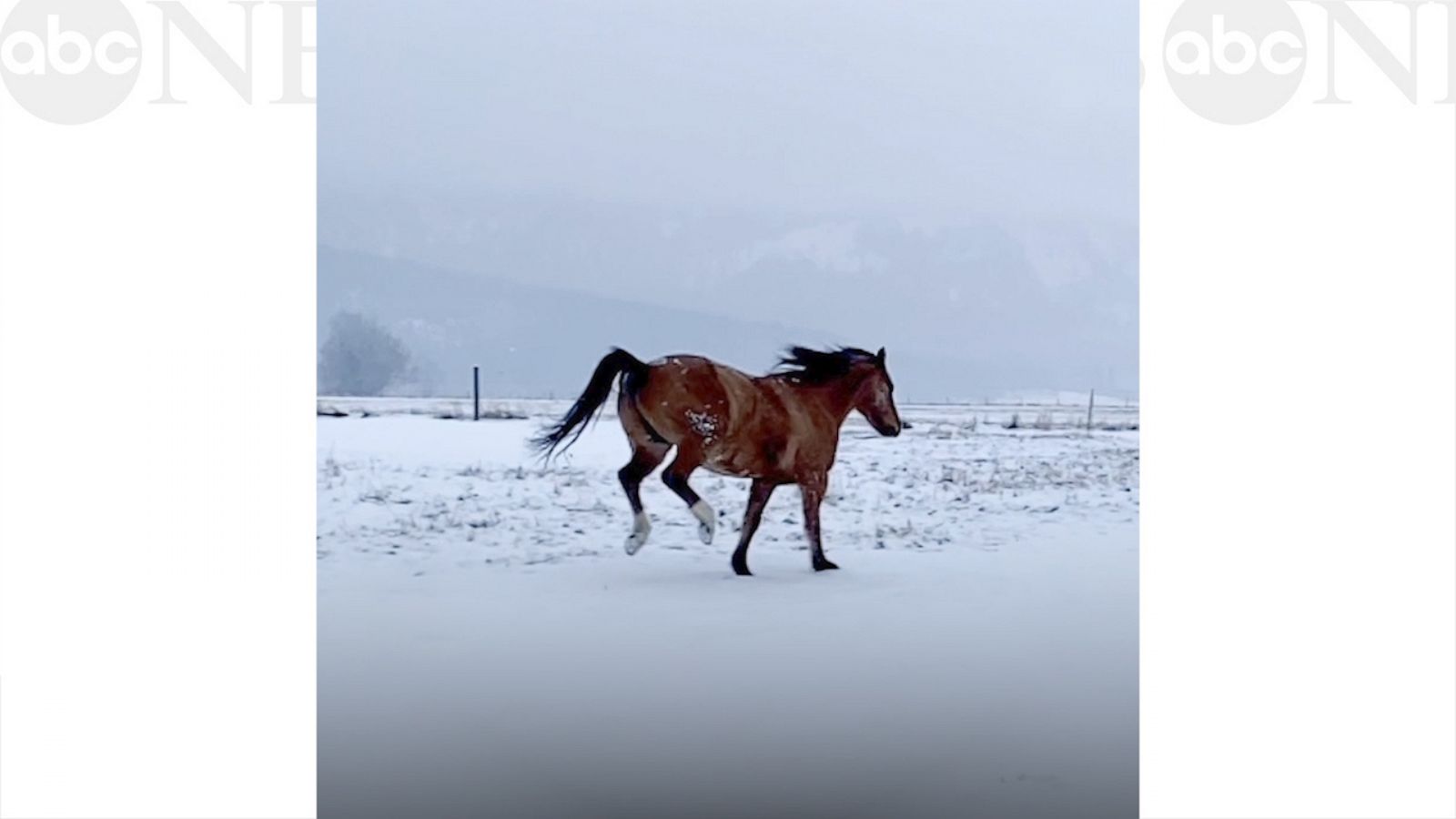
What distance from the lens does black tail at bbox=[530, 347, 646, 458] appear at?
3314 millimetres

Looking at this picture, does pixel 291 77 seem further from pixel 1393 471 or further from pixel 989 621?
pixel 1393 471

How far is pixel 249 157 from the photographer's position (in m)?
3.26

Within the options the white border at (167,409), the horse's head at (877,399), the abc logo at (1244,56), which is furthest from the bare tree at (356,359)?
the abc logo at (1244,56)

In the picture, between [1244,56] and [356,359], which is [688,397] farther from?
[1244,56]

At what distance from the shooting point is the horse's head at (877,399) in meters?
3.38

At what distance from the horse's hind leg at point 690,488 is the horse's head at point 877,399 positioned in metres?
0.50

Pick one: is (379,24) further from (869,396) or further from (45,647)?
(45,647)

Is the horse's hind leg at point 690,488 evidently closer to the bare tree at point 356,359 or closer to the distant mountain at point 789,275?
the distant mountain at point 789,275

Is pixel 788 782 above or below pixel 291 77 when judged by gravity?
below

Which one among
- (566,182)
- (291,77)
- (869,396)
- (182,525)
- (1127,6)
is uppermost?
(1127,6)

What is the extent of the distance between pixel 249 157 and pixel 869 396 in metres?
1.86

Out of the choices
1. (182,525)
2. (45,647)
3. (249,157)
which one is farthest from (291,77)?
(45,647)

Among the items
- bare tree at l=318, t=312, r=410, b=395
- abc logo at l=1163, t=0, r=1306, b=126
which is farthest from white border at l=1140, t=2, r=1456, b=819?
bare tree at l=318, t=312, r=410, b=395

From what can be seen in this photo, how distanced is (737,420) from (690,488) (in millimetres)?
234
